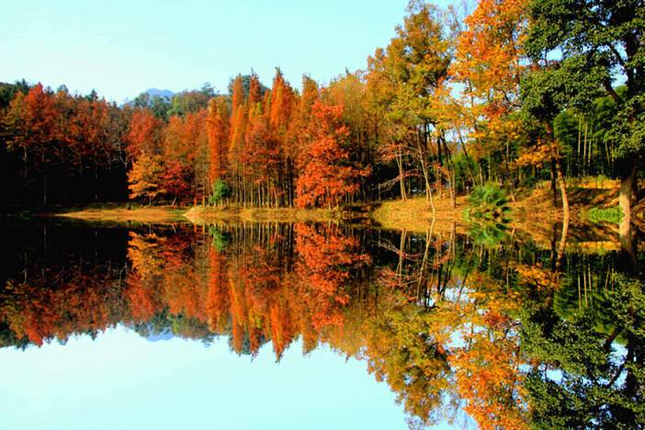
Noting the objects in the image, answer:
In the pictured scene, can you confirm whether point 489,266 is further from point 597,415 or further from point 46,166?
point 46,166

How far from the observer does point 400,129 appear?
28453 millimetres

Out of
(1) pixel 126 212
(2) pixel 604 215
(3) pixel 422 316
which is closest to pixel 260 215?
(1) pixel 126 212

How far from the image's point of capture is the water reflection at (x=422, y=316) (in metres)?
3.66

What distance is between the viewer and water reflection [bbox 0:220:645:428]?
366 cm

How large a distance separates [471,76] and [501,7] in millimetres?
3258

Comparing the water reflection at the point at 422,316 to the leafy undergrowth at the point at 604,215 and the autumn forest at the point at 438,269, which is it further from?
the leafy undergrowth at the point at 604,215


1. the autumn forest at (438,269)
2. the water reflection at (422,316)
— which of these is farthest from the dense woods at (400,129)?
the water reflection at (422,316)

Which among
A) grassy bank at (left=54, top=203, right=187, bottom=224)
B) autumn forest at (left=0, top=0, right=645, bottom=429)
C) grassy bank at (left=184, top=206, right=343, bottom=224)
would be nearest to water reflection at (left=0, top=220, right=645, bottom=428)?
autumn forest at (left=0, top=0, right=645, bottom=429)

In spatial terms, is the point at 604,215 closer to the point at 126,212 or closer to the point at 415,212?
the point at 415,212

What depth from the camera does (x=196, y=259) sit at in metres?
11.4

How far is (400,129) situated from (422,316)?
23.7 m

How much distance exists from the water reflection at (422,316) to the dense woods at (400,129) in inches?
378

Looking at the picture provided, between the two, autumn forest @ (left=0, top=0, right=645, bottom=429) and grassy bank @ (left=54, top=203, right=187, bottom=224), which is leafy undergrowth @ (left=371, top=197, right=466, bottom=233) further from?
grassy bank @ (left=54, top=203, right=187, bottom=224)

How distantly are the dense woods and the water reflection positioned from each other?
9.60 metres
